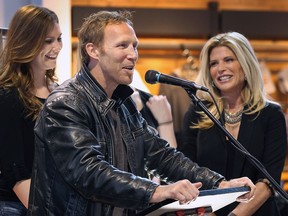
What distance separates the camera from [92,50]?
2.48 metres

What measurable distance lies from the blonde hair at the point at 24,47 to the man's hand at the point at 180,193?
0.88 m

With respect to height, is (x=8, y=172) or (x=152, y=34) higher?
(x=152, y=34)

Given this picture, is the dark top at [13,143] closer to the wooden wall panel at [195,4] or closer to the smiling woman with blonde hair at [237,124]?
the smiling woman with blonde hair at [237,124]

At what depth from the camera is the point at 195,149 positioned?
3.38 m

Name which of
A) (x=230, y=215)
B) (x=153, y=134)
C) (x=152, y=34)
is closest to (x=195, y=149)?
(x=230, y=215)

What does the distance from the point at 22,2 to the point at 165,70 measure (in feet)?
11.1

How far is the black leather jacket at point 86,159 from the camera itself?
214 centimetres

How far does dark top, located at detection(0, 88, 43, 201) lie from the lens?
269 cm

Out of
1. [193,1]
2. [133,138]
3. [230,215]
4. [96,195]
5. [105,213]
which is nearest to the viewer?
[96,195]

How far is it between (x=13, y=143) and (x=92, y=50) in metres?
0.53

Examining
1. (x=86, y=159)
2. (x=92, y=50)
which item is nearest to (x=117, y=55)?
(x=92, y=50)

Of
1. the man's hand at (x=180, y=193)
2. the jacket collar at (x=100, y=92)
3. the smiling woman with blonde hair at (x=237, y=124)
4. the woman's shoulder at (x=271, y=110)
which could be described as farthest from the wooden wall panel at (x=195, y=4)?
the man's hand at (x=180, y=193)

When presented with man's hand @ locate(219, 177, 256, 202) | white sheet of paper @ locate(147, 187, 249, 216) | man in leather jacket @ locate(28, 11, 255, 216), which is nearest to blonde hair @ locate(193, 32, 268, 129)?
man in leather jacket @ locate(28, 11, 255, 216)

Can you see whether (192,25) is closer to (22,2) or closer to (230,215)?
(22,2)
